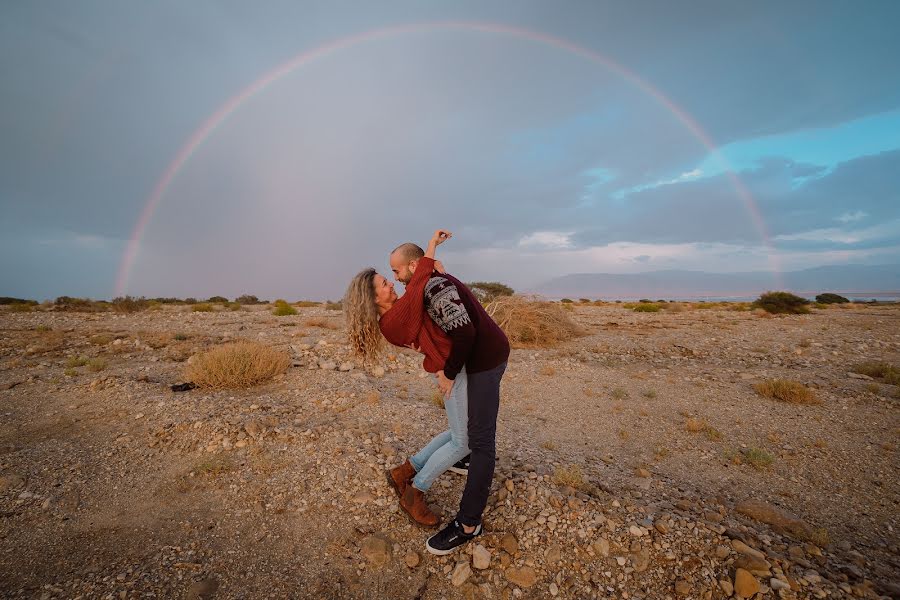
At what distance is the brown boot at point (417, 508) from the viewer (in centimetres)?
332

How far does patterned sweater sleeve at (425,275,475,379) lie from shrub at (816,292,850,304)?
48.7 metres

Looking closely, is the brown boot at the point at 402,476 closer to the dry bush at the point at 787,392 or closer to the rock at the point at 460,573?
the rock at the point at 460,573

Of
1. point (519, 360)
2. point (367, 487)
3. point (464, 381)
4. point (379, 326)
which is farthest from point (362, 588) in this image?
point (519, 360)

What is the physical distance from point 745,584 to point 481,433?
6.36 ft

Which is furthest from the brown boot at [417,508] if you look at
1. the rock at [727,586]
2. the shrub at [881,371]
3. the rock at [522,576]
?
the shrub at [881,371]

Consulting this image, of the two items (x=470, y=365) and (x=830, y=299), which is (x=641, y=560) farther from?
(x=830, y=299)

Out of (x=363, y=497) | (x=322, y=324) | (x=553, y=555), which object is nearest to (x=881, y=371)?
(x=553, y=555)

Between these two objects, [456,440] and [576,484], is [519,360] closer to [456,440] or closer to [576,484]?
[576,484]

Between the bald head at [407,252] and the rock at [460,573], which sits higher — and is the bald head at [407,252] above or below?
above

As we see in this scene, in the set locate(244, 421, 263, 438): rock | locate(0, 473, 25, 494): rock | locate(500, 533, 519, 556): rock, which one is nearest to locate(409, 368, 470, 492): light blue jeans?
locate(500, 533, 519, 556): rock

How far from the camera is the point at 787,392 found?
23.2 feet

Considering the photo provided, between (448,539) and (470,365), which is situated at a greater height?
(470,365)

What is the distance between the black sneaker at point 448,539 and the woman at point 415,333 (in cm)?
23

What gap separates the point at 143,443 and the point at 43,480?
3.04 feet
